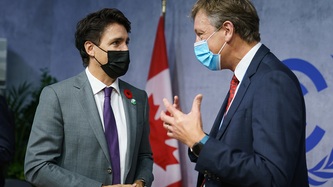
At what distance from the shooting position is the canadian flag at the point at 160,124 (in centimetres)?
473

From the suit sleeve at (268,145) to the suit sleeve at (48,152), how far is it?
2.92ft

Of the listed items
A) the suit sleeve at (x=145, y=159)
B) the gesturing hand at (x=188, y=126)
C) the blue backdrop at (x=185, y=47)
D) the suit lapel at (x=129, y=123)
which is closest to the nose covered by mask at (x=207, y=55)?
the gesturing hand at (x=188, y=126)

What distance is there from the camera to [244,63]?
214cm

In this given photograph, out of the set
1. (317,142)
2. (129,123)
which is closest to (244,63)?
(129,123)

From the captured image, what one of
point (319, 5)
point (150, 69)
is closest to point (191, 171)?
point (150, 69)

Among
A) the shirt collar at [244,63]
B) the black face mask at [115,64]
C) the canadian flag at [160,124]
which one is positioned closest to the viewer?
the shirt collar at [244,63]

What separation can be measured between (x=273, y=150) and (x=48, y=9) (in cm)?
527

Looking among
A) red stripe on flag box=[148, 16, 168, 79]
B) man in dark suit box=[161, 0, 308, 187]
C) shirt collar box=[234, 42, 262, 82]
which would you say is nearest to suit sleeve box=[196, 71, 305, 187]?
man in dark suit box=[161, 0, 308, 187]

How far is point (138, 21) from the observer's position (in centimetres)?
548

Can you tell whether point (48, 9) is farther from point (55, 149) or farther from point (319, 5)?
point (55, 149)

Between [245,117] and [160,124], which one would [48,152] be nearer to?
[245,117]

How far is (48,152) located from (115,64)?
1.78ft

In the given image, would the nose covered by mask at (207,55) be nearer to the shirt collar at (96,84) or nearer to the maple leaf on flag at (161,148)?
the shirt collar at (96,84)

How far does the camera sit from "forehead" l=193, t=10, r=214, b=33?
220 cm
